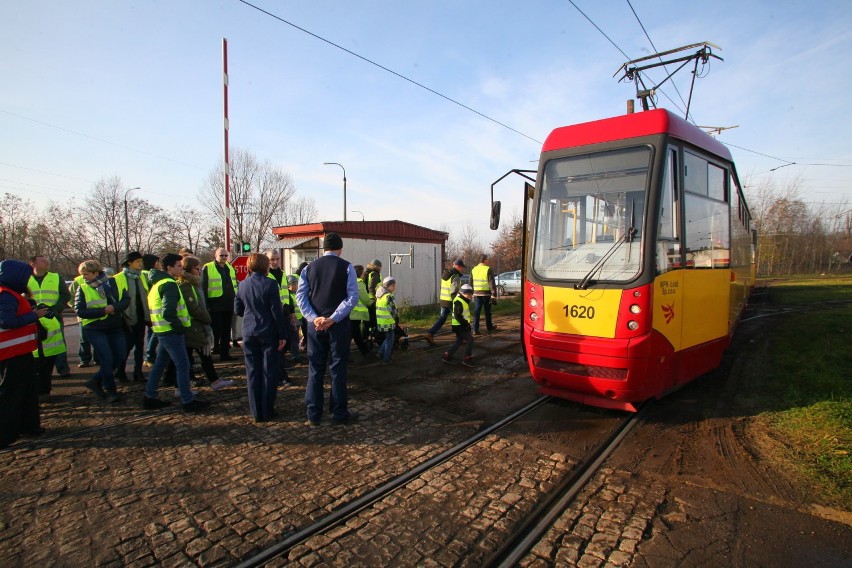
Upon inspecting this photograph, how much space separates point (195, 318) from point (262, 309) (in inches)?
64.9

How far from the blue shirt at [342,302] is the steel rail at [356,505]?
1770 mm

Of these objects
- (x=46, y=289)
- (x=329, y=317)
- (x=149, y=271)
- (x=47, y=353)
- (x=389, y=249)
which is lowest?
(x=47, y=353)

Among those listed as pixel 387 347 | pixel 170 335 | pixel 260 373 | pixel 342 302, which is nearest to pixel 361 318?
pixel 387 347

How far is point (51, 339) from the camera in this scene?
5941 mm

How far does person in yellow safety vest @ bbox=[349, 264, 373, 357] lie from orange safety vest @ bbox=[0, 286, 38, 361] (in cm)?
420

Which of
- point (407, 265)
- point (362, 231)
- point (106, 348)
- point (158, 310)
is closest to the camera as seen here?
point (158, 310)

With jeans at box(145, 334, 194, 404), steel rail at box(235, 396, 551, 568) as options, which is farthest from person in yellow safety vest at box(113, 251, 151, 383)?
steel rail at box(235, 396, 551, 568)

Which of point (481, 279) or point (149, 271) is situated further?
point (481, 279)

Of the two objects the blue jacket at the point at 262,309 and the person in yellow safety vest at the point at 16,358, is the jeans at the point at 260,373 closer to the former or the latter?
the blue jacket at the point at 262,309

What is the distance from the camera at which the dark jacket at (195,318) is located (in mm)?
5762

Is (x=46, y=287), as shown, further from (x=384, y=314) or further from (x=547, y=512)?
(x=547, y=512)

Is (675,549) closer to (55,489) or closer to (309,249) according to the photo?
(55,489)

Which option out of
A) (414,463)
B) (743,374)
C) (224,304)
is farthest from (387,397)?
(743,374)

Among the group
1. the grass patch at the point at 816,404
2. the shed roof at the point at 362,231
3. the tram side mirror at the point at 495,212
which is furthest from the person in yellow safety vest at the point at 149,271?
the grass patch at the point at 816,404
